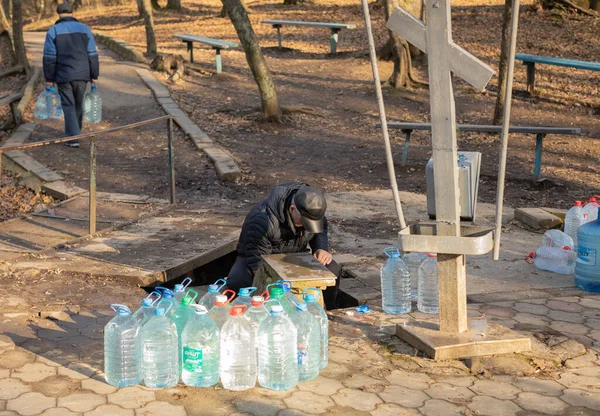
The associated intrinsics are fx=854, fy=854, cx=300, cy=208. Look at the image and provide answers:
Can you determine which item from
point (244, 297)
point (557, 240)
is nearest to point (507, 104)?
point (244, 297)

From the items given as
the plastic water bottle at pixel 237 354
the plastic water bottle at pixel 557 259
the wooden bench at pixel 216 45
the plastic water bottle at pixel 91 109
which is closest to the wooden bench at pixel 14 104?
the plastic water bottle at pixel 91 109

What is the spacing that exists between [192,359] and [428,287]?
2.36 m

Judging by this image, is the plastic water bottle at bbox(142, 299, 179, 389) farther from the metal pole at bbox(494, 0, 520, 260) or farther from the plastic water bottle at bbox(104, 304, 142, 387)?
the metal pole at bbox(494, 0, 520, 260)

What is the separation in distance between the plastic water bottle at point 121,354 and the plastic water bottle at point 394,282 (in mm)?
2215

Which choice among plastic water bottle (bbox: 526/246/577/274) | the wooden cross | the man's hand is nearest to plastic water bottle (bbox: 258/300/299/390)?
the wooden cross

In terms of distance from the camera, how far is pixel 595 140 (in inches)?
544

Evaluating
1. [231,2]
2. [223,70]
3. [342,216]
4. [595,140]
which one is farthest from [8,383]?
[223,70]

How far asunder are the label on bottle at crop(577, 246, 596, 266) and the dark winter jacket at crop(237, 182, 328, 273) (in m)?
2.15

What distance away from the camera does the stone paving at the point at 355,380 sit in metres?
5.02

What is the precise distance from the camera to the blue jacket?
1249 cm

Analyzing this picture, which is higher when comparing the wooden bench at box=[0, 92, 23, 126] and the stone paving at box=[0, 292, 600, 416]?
the wooden bench at box=[0, 92, 23, 126]

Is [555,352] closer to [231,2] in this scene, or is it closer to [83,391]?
[83,391]

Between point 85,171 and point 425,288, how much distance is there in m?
6.48

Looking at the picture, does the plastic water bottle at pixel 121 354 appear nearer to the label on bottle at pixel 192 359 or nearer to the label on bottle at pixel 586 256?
the label on bottle at pixel 192 359
